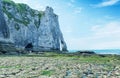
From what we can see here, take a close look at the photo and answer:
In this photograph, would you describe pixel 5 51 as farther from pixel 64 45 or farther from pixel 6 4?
pixel 64 45

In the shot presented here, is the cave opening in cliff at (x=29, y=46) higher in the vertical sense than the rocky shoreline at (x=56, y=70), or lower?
higher

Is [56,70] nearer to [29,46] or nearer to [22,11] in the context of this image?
[29,46]

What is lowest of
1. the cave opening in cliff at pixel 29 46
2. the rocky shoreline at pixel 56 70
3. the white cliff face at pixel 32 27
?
the rocky shoreline at pixel 56 70

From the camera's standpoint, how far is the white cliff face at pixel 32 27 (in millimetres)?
118688

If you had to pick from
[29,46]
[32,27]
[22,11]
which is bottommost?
[29,46]

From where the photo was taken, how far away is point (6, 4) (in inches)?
4951

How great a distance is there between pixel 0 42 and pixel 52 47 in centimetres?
5755

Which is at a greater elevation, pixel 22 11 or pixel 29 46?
pixel 22 11

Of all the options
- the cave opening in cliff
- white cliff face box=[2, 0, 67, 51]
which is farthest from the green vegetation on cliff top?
the cave opening in cliff

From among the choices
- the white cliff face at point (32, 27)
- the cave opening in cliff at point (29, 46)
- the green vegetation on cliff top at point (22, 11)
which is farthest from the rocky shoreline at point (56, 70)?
the cave opening in cliff at point (29, 46)

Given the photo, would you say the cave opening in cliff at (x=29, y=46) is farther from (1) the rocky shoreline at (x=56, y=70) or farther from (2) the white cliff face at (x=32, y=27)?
(1) the rocky shoreline at (x=56, y=70)

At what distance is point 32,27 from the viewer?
13300 cm

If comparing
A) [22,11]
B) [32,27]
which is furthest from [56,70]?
[22,11]

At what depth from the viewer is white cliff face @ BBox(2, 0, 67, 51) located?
4673 inches
